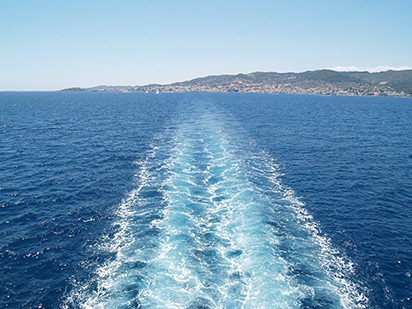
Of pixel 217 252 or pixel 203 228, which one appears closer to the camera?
pixel 217 252

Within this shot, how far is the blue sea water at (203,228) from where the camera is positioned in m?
22.0

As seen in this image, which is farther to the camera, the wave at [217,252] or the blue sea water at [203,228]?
the blue sea water at [203,228]

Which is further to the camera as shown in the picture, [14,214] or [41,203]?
[41,203]

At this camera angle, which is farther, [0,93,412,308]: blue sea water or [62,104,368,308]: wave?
[0,93,412,308]: blue sea water

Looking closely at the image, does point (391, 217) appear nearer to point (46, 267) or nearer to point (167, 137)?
point (46, 267)

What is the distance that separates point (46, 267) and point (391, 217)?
39521 millimetres

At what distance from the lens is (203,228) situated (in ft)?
98.5

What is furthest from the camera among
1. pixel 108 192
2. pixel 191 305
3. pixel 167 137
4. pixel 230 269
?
pixel 167 137

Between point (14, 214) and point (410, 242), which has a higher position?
point (14, 214)

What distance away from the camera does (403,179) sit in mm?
47438

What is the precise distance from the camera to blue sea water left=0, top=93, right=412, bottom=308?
866 inches

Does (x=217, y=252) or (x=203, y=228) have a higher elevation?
(x=203, y=228)

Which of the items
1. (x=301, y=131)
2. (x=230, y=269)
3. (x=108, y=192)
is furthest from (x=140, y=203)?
(x=301, y=131)

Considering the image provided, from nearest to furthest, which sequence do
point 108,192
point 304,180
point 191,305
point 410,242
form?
point 191,305, point 410,242, point 108,192, point 304,180
